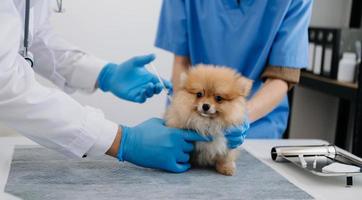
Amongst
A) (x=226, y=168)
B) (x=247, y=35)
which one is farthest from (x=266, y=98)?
(x=226, y=168)

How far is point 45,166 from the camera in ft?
3.81

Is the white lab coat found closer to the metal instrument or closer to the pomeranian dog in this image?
the pomeranian dog

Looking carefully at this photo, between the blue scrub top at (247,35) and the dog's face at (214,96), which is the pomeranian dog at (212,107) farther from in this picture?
the blue scrub top at (247,35)

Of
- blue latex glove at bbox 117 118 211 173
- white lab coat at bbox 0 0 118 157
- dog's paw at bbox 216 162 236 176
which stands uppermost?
white lab coat at bbox 0 0 118 157

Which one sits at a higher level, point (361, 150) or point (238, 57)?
point (238, 57)

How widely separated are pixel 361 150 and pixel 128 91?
125cm

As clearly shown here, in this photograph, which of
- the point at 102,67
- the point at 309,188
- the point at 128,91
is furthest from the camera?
the point at 102,67

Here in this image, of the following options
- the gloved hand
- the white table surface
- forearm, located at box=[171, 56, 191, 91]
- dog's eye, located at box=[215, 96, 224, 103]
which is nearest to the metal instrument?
the white table surface

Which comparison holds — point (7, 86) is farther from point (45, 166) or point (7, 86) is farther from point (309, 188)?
point (309, 188)

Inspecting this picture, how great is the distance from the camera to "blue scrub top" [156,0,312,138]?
160 cm

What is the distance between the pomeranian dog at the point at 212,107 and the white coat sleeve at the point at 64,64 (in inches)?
21.3

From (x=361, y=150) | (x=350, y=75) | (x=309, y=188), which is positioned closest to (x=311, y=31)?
(x=350, y=75)

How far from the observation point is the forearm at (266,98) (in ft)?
5.04

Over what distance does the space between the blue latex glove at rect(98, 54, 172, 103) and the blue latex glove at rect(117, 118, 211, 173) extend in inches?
10.6
